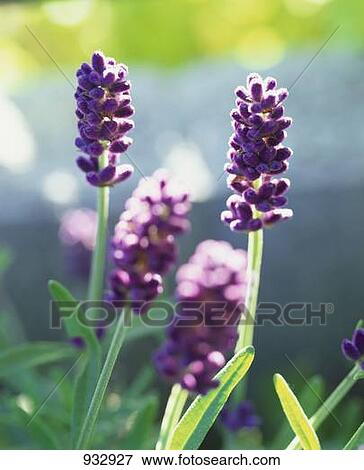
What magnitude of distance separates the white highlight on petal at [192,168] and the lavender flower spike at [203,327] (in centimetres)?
93

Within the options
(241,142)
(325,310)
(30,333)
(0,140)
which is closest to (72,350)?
(241,142)

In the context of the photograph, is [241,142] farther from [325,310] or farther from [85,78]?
[325,310]

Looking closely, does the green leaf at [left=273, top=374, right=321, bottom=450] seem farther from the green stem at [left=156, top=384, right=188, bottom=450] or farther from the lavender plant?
the green stem at [left=156, top=384, right=188, bottom=450]

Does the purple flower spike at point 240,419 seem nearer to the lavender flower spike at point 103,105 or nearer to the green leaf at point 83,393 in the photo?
the green leaf at point 83,393

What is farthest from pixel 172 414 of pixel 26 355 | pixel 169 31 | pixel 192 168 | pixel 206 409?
pixel 169 31

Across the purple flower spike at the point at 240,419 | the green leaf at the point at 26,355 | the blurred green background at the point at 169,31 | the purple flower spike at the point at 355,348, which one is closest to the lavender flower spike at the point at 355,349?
the purple flower spike at the point at 355,348

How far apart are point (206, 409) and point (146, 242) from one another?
0.23 m

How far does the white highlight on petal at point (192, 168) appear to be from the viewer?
207 cm

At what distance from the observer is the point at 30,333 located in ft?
7.17

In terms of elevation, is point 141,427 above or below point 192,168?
below

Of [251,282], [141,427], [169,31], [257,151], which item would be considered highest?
[169,31]

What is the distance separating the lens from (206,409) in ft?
3.01

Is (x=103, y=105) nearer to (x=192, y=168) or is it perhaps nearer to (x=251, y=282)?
(x=251, y=282)
